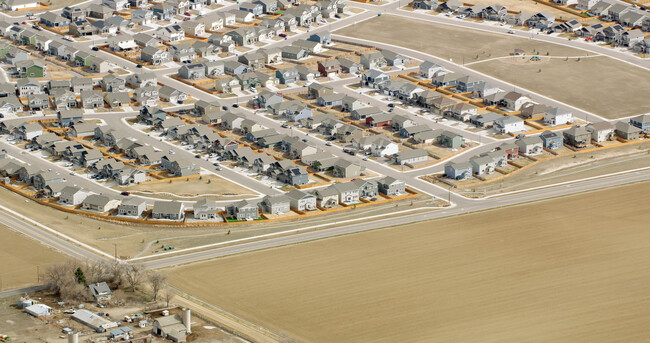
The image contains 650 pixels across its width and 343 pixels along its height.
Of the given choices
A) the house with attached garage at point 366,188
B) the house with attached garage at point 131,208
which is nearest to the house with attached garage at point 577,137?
the house with attached garage at point 366,188

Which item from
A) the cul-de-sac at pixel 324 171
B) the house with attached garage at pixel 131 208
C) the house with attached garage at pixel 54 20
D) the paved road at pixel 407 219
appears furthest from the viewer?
the house with attached garage at pixel 54 20

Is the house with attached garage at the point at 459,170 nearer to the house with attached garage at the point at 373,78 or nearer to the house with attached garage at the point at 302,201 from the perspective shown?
the house with attached garage at the point at 302,201

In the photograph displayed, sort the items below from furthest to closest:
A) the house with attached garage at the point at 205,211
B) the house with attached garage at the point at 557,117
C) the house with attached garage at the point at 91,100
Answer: the house with attached garage at the point at 91,100 → the house with attached garage at the point at 557,117 → the house with attached garage at the point at 205,211

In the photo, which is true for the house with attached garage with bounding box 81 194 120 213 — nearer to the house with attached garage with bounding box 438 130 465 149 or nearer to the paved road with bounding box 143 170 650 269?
the paved road with bounding box 143 170 650 269

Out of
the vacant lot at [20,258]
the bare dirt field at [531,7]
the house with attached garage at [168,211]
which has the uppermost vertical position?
the bare dirt field at [531,7]

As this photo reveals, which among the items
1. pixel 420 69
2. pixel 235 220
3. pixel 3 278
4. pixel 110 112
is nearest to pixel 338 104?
pixel 420 69
